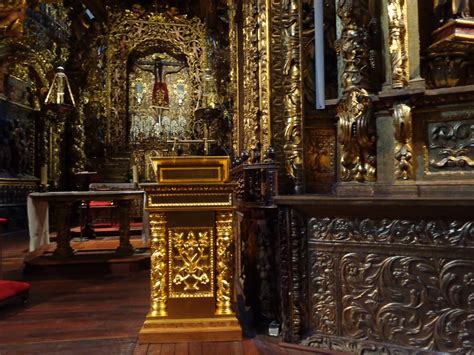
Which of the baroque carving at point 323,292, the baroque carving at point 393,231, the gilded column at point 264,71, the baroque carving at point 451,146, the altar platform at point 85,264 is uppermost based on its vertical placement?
the gilded column at point 264,71

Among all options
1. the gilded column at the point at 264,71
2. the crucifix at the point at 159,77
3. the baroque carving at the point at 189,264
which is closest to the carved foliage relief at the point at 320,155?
the gilded column at the point at 264,71

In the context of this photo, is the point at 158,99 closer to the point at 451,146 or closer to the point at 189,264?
the point at 189,264

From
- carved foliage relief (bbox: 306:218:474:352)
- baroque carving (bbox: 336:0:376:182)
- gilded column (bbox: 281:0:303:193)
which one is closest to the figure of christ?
gilded column (bbox: 281:0:303:193)

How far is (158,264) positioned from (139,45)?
1040cm

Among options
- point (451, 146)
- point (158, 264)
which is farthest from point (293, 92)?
point (158, 264)

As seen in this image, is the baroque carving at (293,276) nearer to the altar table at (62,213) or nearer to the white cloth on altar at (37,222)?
the altar table at (62,213)

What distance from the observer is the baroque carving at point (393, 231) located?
1968mm

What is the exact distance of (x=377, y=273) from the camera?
7.09 feet

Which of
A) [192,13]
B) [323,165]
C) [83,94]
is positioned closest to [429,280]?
[323,165]

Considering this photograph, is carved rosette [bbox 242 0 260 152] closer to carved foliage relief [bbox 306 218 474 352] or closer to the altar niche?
carved foliage relief [bbox 306 218 474 352]

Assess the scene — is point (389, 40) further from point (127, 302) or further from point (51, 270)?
point (51, 270)

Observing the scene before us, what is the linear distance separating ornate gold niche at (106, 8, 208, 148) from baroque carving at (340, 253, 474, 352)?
372 inches

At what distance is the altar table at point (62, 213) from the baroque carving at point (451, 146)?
377cm

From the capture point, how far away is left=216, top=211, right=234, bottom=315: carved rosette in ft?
8.44
